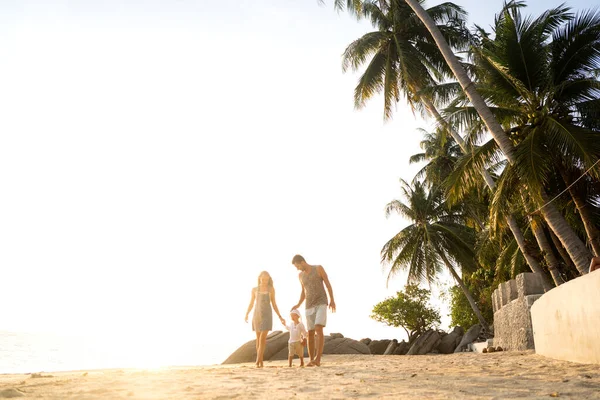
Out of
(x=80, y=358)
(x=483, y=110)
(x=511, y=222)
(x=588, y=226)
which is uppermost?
(x=483, y=110)

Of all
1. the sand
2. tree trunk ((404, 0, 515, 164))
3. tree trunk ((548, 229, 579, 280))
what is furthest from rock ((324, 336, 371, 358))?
the sand

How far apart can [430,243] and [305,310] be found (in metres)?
19.6

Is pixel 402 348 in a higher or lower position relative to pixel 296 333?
lower

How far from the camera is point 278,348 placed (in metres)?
18.4

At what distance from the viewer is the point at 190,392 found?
155 inches

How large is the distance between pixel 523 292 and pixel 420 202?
1824 centimetres

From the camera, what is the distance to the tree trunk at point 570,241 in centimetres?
998

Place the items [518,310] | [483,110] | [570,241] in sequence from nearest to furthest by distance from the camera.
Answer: [570,241] → [518,310] → [483,110]

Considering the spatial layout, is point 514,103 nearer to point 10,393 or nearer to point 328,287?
point 328,287

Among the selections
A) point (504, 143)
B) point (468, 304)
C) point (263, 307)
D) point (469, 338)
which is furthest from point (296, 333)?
point (468, 304)

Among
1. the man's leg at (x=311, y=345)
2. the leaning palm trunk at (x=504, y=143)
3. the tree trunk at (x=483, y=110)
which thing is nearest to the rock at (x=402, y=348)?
the leaning palm trunk at (x=504, y=143)

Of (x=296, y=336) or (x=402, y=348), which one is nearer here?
(x=296, y=336)

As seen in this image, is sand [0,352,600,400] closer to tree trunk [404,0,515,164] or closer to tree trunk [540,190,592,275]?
tree trunk [540,190,592,275]

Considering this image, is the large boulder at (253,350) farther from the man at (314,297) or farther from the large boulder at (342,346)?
the man at (314,297)
